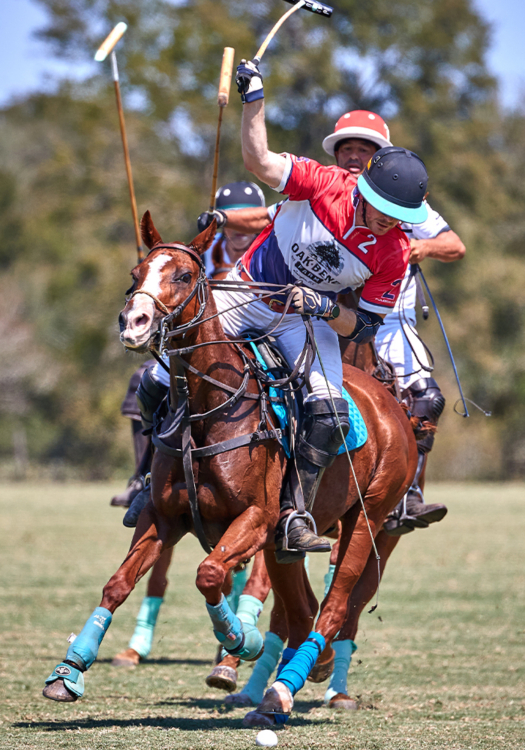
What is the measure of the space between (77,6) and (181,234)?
1169 centimetres

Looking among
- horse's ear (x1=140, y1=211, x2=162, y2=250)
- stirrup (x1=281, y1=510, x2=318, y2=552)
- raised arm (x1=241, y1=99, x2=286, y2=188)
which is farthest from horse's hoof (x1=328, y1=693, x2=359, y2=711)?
raised arm (x1=241, y1=99, x2=286, y2=188)

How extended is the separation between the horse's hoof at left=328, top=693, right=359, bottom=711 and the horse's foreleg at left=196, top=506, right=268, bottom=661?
3.61 feet

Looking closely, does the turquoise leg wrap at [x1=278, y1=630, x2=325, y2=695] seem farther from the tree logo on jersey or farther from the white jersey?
the white jersey

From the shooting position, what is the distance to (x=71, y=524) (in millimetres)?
17734

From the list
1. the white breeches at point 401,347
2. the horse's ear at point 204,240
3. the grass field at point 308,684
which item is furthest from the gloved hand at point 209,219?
the grass field at point 308,684

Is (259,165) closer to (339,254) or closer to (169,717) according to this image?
(339,254)

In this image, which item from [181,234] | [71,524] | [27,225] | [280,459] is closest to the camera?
[280,459]

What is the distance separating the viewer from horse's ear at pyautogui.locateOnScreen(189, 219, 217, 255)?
4734mm

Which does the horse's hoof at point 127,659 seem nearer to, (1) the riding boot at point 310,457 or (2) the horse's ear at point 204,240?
(1) the riding boot at point 310,457

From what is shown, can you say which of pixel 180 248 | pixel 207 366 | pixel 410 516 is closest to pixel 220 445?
pixel 207 366

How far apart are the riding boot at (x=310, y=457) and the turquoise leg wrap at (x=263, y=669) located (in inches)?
48.9

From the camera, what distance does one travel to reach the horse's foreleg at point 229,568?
458 cm

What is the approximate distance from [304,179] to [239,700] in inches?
125

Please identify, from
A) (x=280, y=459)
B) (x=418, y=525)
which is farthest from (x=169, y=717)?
(x=418, y=525)
